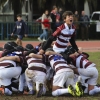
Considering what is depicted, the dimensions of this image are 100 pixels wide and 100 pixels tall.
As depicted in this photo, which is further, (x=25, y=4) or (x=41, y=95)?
(x=25, y=4)

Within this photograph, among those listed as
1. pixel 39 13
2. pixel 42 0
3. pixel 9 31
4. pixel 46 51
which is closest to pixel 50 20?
pixel 9 31

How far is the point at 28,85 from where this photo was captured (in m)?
8.57

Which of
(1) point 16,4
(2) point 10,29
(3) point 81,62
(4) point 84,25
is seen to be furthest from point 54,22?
(3) point 81,62

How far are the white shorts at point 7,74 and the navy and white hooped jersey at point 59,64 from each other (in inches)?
29.3

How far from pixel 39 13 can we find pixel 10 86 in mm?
31100

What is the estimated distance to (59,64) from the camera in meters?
8.41

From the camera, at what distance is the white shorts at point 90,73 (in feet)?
28.0

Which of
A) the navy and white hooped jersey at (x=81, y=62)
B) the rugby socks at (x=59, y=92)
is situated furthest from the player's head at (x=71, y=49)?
the rugby socks at (x=59, y=92)

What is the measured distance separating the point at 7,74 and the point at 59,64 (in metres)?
1.09

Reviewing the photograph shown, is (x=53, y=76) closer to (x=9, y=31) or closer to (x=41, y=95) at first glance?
(x=41, y=95)

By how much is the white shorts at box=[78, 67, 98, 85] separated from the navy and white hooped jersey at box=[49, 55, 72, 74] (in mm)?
387

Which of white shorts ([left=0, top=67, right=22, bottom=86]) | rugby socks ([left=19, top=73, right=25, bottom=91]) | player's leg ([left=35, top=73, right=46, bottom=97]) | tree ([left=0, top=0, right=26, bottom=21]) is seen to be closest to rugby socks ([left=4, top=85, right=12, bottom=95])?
white shorts ([left=0, top=67, right=22, bottom=86])

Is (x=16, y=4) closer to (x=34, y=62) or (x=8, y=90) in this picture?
(x=34, y=62)

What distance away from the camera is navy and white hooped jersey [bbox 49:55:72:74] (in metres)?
8.30
